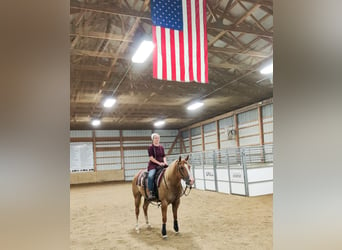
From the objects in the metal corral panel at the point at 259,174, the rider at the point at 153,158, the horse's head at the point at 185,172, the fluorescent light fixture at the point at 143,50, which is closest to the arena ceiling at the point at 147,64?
the fluorescent light fixture at the point at 143,50

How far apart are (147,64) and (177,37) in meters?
3.91

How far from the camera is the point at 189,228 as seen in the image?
427 centimetres

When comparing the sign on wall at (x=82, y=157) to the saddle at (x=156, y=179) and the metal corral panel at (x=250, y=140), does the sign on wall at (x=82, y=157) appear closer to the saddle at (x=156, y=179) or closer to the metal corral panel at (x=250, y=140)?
the metal corral panel at (x=250, y=140)

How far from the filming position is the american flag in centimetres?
303

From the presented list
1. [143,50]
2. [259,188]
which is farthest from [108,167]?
[143,50]

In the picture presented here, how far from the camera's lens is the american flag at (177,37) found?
303 centimetres

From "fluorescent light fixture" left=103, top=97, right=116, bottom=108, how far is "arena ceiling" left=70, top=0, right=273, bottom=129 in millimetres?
241

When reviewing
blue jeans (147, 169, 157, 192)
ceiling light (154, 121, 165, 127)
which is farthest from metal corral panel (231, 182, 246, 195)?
ceiling light (154, 121, 165, 127)

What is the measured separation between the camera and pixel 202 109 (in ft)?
41.9

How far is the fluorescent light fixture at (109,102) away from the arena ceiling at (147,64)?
24 cm

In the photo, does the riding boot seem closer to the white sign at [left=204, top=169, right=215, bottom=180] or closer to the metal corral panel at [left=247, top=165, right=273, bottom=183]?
the metal corral panel at [left=247, top=165, right=273, bottom=183]
